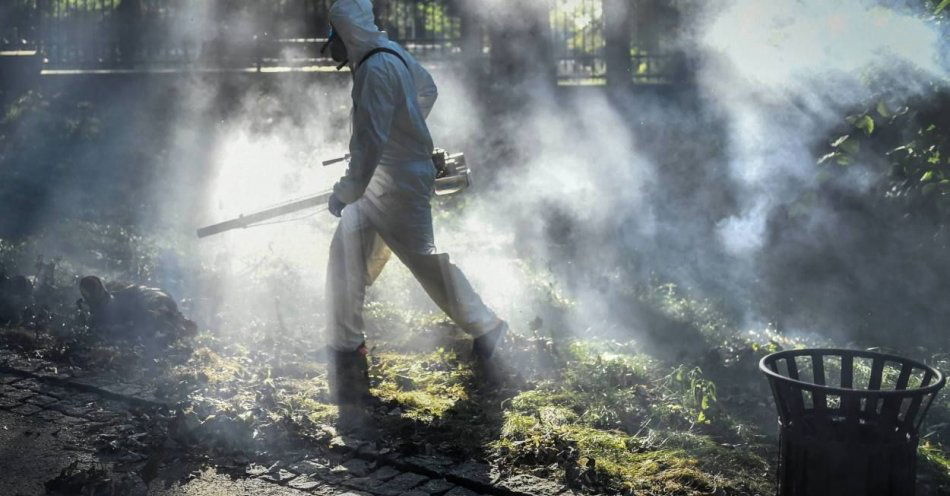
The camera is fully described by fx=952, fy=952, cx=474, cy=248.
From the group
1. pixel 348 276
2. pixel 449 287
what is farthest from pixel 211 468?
pixel 449 287

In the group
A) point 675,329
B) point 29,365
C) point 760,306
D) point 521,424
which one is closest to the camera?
point 521,424

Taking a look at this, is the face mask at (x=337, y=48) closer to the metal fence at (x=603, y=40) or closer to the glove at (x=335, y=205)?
the glove at (x=335, y=205)

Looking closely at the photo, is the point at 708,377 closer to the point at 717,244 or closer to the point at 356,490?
the point at 356,490

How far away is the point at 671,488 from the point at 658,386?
1596 mm

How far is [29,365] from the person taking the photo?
6391 mm

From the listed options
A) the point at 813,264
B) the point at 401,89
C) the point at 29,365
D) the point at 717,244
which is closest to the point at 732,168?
the point at 717,244

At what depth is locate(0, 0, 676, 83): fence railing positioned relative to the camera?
15.0 m

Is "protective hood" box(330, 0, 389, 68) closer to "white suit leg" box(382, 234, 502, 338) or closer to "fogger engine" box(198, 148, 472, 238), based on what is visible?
"fogger engine" box(198, 148, 472, 238)

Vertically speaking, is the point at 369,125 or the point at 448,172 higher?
the point at 369,125

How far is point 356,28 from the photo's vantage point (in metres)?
5.89

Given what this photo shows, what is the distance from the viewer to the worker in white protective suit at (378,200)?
228 inches

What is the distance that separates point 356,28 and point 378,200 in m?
1.09

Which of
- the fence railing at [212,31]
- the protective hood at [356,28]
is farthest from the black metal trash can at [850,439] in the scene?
the fence railing at [212,31]

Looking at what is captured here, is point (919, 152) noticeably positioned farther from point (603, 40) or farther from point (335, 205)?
point (603, 40)
